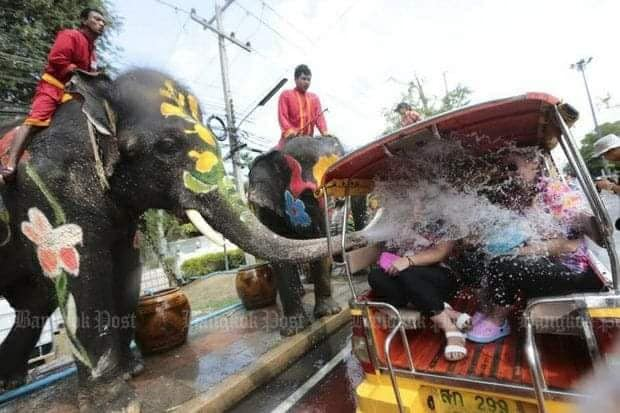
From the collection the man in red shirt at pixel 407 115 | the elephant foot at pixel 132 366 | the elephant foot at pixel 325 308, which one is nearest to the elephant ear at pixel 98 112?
the elephant foot at pixel 132 366

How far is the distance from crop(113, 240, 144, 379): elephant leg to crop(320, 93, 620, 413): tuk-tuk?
237 cm

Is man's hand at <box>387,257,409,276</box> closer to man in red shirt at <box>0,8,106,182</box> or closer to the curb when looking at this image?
the curb

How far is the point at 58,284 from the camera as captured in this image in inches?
111

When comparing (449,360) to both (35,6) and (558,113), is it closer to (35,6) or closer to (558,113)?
(558,113)

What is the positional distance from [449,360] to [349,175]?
1370mm

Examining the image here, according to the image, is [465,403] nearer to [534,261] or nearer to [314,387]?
[534,261]

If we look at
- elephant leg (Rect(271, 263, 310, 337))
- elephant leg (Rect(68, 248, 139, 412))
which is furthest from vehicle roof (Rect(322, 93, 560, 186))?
elephant leg (Rect(271, 263, 310, 337))

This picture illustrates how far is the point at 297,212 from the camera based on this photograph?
14.4 feet

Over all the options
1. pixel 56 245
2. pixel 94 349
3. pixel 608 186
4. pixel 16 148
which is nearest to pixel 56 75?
pixel 16 148

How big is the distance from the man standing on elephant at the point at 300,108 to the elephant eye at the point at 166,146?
7.99ft

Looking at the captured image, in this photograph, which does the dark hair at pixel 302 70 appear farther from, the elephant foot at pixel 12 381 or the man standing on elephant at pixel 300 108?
the elephant foot at pixel 12 381

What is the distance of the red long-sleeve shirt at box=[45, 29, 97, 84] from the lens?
3051mm

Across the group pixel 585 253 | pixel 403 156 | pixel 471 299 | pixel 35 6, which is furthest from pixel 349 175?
pixel 35 6

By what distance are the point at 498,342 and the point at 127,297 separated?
3.39 metres
